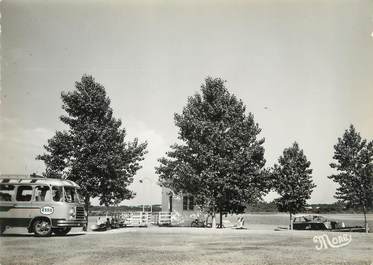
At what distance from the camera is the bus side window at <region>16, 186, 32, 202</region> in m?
18.6

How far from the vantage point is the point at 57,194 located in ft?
63.1

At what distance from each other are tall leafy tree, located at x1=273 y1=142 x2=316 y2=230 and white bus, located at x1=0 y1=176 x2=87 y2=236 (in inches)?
743

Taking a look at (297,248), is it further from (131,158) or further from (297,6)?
(131,158)

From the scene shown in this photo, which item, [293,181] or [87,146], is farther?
[293,181]

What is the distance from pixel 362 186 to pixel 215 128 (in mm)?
10904

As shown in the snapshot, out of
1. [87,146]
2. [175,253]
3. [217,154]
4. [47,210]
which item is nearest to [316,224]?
[217,154]

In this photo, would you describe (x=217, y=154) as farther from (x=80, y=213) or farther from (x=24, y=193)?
(x=24, y=193)

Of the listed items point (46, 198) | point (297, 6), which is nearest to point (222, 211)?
point (46, 198)

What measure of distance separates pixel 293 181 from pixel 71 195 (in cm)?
1942

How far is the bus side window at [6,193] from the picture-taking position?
18586 mm

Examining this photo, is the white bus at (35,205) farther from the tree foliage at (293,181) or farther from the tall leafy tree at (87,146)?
the tree foliage at (293,181)

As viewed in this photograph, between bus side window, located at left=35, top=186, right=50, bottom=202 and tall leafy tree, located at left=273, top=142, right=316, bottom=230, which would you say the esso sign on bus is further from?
tall leafy tree, located at left=273, top=142, right=316, bottom=230

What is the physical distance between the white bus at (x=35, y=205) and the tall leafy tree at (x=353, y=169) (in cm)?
1986

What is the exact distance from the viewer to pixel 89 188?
26375mm
